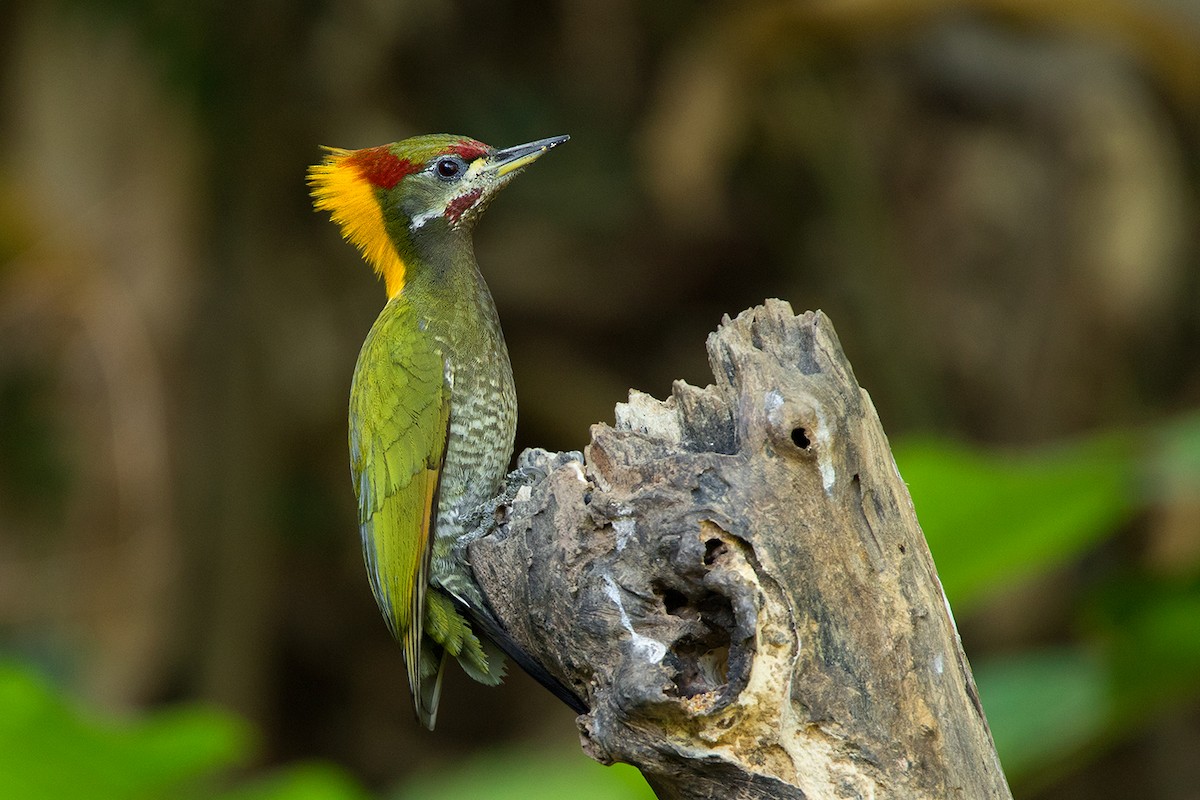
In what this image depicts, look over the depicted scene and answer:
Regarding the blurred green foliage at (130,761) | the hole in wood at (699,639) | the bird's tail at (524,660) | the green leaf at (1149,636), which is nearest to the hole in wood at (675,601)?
the hole in wood at (699,639)

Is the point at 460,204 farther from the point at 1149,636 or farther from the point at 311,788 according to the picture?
the point at 1149,636

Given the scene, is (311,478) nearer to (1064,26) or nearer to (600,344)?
(600,344)

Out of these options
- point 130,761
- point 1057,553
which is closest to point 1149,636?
point 1057,553

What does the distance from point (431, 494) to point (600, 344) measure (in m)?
4.27

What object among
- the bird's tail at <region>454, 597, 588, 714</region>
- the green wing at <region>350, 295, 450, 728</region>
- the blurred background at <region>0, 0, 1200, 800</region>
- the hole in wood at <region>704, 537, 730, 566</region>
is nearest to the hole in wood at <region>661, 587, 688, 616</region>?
the hole in wood at <region>704, 537, 730, 566</region>

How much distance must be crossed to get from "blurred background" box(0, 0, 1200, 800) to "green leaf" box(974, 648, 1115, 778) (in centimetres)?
17

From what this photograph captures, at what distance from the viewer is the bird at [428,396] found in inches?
127

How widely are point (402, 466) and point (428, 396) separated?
19 cm

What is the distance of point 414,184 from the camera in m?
3.62

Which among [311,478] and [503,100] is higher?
[503,100]

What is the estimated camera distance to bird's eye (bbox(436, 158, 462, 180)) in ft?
11.8

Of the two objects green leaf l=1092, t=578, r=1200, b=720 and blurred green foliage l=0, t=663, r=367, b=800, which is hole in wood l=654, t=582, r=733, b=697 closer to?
blurred green foliage l=0, t=663, r=367, b=800

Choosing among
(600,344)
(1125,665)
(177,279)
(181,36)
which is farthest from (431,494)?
(600,344)

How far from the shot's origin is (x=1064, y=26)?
5691 millimetres
